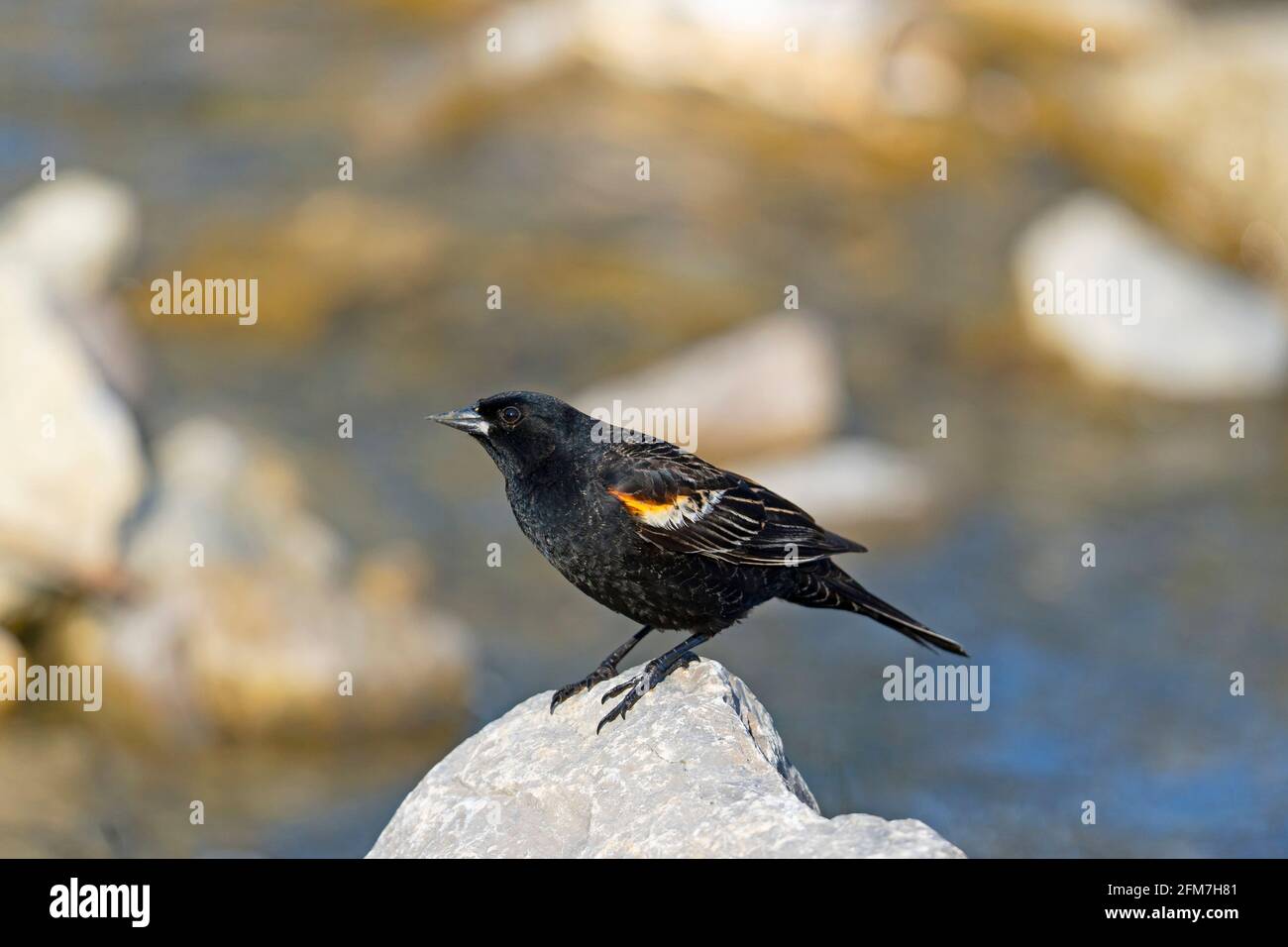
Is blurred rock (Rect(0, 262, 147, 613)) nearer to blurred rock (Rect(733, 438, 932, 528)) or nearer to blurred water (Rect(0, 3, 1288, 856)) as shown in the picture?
blurred water (Rect(0, 3, 1288, 856))

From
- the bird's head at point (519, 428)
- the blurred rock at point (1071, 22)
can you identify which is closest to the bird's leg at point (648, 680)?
the bird's head at point (519, 428)

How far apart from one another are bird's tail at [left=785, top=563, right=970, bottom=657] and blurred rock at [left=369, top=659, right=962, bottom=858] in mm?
671

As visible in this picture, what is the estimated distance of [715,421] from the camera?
51.6 feet

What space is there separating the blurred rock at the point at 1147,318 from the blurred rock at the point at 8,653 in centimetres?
1125

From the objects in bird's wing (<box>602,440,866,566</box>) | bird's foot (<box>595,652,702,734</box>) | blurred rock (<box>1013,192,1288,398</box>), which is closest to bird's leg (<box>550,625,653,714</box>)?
bird's foot (<box>595,652,702,734</box>)

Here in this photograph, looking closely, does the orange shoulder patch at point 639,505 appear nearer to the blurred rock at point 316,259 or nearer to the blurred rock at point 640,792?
the blurred rock at point 640,792

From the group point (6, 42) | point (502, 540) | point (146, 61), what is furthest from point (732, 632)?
point (6, 42)

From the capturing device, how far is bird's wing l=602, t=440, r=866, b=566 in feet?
22.3

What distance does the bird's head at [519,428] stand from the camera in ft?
22.6

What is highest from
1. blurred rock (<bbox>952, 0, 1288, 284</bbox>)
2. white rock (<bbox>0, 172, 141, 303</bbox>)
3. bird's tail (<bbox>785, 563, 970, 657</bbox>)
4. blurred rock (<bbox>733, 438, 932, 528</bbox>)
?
blurred rock (<bbox>952, 0, 1288, 284</bbox>)

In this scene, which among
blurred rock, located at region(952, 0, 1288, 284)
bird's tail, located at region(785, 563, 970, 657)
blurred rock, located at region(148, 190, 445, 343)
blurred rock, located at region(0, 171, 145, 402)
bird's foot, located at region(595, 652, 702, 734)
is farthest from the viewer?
blurred rock, located at region(952, 0, 1288, 284)

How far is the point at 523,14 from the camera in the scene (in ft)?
73.8

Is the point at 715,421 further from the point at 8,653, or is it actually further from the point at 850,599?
the point at 850,599

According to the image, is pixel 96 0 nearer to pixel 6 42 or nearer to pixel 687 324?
pixel 6 42
